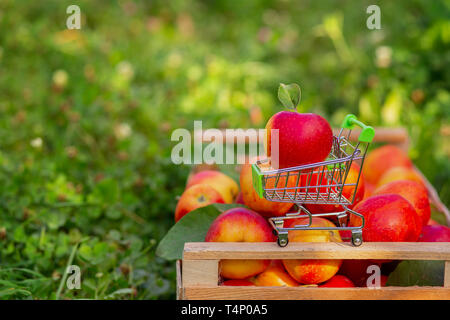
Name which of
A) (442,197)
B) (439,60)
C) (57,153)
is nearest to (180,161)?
(57,153)

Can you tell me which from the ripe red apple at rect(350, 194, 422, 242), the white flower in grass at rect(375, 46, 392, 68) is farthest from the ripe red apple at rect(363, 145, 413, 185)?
the white flower in grass at rect(375, 46, 392, 68)

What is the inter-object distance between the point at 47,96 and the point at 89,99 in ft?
1.02

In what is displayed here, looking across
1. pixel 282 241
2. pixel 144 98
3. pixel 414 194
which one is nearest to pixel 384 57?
pixel 144 98

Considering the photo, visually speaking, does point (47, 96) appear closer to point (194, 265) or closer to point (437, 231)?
point (194, 265)

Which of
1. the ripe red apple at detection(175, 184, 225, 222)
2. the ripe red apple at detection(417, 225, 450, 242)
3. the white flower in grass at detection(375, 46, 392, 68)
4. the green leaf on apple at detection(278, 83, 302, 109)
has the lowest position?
the ripe red apple at detection(417, 225, 450, 242)

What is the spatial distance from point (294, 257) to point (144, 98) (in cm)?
240

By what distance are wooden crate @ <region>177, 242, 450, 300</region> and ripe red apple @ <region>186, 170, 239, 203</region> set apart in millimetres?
564

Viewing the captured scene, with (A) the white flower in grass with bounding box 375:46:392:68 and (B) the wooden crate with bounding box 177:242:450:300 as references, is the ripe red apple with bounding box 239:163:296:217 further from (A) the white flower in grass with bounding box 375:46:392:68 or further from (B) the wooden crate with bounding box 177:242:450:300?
(A) the white flower in grass with bounding box 375:46:392:68

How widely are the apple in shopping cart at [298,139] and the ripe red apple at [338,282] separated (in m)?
0.39

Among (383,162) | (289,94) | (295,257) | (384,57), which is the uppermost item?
(384,57)

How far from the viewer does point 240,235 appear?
5.32 feet

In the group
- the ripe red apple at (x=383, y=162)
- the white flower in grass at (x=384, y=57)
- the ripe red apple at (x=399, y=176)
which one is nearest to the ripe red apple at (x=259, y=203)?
the ripe red apple at (x=399, y=176)

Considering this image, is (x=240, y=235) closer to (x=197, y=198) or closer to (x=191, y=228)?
(x=191, y=228)

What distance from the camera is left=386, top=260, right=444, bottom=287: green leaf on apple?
1.63 meters
